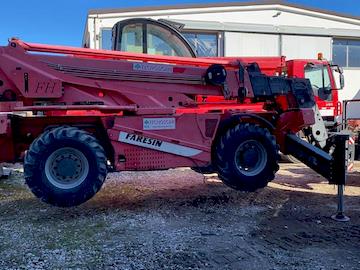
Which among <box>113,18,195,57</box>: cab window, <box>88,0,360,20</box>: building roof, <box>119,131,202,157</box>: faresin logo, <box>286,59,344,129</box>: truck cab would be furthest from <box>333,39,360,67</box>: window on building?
<box>119,131,202,157</box>: faresin logo

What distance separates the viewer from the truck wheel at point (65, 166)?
4875mm

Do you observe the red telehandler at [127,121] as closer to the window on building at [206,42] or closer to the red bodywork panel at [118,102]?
the red bodywork panel at [118,102]

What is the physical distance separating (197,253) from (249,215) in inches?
66.6

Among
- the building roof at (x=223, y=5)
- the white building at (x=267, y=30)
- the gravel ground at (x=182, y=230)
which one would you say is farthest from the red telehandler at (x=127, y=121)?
the white building at (x=267, y=30)

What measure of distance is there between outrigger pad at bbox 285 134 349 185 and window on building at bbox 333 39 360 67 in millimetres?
13701

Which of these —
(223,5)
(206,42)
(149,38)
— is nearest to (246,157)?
(149,38)

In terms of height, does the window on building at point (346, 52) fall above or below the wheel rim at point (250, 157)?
above

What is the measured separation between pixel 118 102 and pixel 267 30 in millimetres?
12855

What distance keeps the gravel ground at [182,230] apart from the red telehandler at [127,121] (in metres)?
0.55

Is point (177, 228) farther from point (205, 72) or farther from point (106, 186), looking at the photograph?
point (106, 186)

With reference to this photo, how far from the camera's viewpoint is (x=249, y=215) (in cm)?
573

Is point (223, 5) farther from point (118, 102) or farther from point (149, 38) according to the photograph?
point (118, 102)

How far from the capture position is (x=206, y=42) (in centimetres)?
1662

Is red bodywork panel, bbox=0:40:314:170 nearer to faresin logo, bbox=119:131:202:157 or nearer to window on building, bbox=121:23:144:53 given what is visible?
faresin logo, bbox=119:131:202:157
